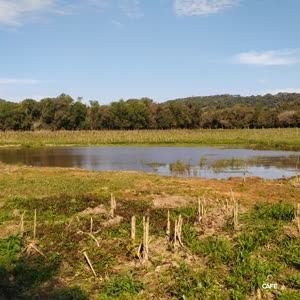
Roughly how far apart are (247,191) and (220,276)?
34.5 feet

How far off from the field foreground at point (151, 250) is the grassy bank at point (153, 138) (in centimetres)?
4526

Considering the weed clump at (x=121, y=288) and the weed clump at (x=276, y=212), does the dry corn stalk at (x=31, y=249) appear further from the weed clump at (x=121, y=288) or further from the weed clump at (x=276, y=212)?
the weed clump at (x=276, y=212)

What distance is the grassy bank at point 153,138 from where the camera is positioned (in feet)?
215

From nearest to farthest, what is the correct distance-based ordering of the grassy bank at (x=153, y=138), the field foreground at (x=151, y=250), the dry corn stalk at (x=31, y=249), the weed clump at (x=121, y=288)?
the weed clump at (x=121, y=288)
the field foreground at (x=151, y=250)
the dry corn stalk at (x=31, y=249)
the grassy bank at (x=153, y=138)

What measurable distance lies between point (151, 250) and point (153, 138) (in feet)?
202

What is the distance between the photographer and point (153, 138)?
73.2m

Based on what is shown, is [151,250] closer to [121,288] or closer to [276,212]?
[121,288]

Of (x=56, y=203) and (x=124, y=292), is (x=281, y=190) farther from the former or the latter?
(x=124, y=292)

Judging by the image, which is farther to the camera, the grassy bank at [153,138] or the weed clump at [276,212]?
the grassy bank at [153,138]

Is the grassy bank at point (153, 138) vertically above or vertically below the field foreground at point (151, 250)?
below

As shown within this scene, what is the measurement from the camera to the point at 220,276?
33.1ft

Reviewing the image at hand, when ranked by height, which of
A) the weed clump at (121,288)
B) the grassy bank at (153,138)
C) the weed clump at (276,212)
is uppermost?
the weed clump at (276,212)

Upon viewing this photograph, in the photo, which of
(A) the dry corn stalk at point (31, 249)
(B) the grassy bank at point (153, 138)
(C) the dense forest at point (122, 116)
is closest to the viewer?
(A) the dry corn stalk at point (31, 249)

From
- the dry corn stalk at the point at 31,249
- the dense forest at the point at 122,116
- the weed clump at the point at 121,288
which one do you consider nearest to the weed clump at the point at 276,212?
the weed clump at the point at 121,288
